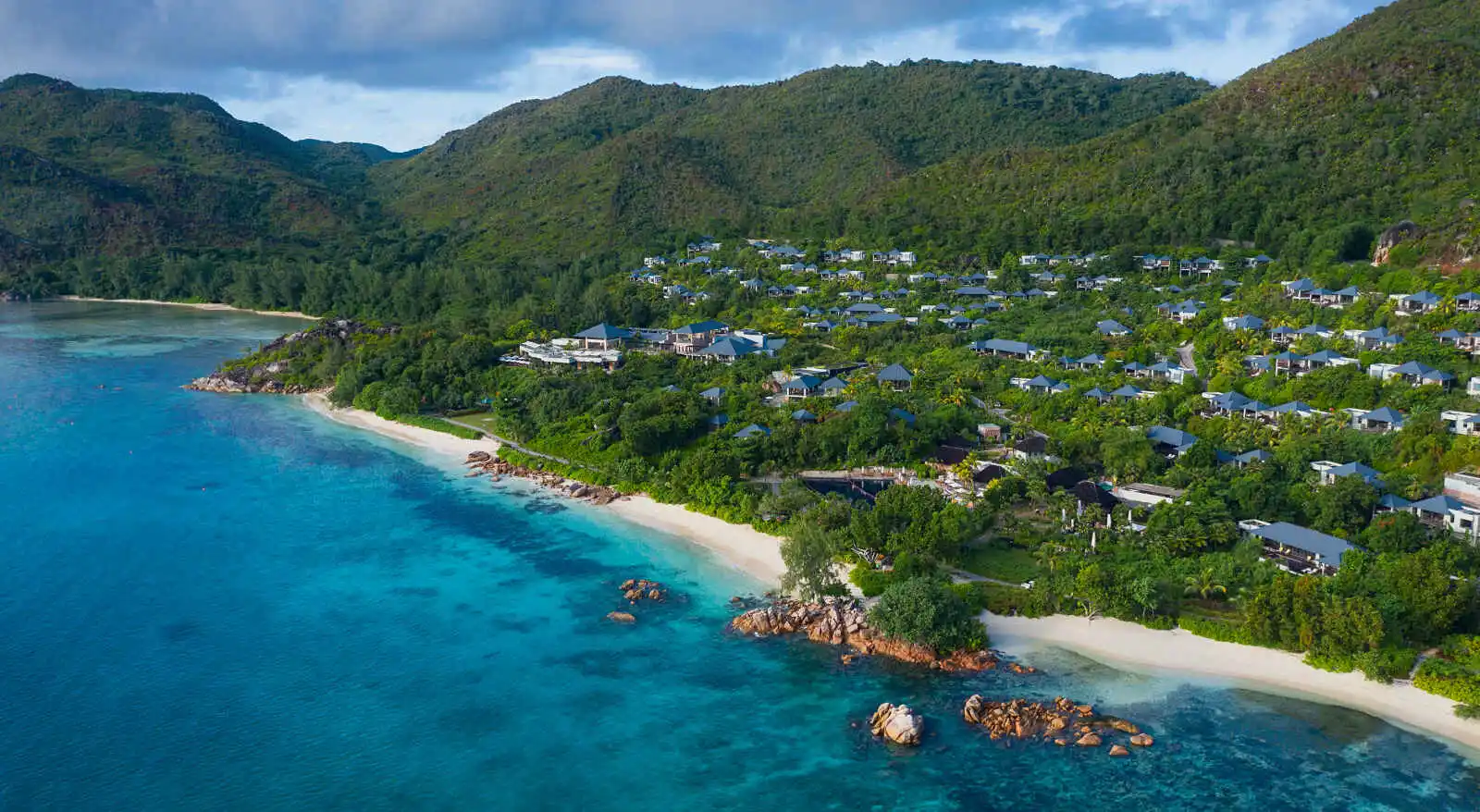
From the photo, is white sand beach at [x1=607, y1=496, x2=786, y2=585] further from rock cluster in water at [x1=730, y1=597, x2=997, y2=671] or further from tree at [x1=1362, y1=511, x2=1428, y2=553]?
tree at [x1=1362, y1=511, x2=1428, y2=553]

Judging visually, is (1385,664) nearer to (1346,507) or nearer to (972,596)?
(1346,507)

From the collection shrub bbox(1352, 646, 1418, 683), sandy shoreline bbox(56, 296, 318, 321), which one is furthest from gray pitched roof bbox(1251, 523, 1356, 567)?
sandy shoreline bbox(56, 296, 318, 321)

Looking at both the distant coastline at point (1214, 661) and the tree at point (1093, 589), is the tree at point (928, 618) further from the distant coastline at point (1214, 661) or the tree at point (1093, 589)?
the tree at point (1093, 589)

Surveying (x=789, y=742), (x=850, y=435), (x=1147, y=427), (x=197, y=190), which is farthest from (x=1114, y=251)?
(x=197, y=190)

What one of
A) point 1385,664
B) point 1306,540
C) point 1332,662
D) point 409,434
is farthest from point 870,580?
point 409,434

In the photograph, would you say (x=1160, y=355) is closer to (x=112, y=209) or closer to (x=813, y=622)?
(x=813, y=622)

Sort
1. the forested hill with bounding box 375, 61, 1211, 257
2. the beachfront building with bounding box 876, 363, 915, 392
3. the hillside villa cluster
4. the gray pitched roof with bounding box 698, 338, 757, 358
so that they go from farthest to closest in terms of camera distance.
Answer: the forested hill with bounding box 375, 61, 1211, 257 < the gray pitched roof with bounding box 698, 338, 757, 358 < the beachfront building with bounding box 876, 363, 915, 392 < the hillside villa cluster

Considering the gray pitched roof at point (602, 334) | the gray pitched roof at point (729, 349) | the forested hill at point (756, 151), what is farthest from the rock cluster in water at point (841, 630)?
the forested hill at point (756, 151)
